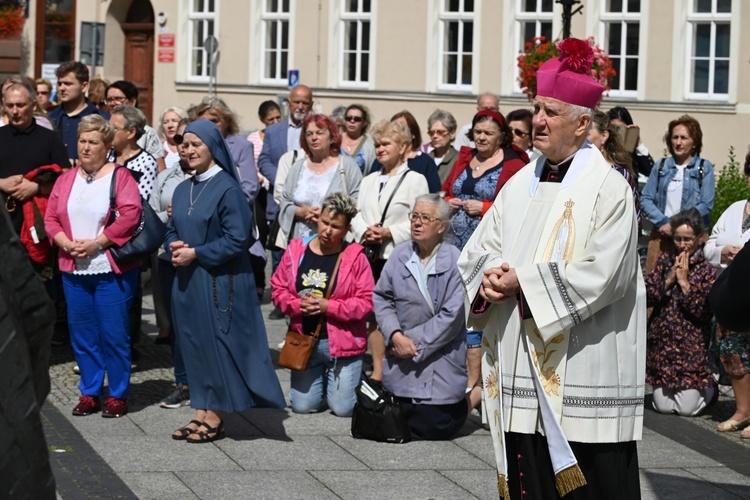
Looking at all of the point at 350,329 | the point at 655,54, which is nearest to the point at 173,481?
the point at 350,329

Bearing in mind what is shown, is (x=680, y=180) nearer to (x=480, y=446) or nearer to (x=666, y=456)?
(x=666, y=456)

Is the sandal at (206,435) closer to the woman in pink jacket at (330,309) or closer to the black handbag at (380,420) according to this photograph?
the black handbag at (380,420)

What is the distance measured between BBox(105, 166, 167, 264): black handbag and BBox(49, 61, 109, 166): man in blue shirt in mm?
2359

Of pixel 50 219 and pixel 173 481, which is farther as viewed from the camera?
pixel 50 219

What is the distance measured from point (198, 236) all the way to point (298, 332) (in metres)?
1.14

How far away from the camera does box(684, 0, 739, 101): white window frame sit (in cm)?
2112

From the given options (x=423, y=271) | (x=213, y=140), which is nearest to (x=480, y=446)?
(x=423, y=271)

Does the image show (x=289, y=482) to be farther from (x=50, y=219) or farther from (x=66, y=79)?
(x=66, y=79)

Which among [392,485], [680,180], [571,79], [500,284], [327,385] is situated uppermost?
[571,79]

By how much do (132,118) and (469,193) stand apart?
103 inches

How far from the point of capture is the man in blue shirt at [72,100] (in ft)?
35.3

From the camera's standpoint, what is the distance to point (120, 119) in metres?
9.75

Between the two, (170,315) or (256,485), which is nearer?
(256,485)

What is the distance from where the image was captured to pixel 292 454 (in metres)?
7.36
